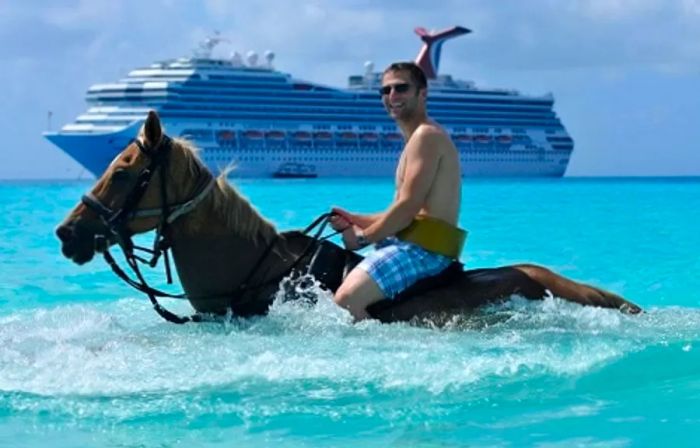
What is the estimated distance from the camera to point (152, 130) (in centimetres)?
586

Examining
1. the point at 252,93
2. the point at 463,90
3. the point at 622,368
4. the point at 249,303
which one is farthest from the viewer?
the point at 463,90

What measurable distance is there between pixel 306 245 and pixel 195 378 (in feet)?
4.34

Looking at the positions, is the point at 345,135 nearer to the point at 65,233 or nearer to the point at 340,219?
the point at 340,219

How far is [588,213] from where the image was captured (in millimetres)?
38844

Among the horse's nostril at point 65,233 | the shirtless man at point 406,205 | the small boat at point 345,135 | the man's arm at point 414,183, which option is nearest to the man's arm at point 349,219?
the shirtless man at point 406,205

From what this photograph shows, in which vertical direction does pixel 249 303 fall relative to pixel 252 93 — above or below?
below

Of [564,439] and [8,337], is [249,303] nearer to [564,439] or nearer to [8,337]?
[8,337]

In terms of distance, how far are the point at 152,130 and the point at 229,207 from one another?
A: 591mm

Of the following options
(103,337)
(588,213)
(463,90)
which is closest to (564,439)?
(103,337)

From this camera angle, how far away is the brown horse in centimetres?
586

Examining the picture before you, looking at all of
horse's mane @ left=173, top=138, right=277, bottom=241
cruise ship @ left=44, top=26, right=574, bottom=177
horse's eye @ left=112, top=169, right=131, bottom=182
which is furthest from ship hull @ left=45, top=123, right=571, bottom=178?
horse's eye @ left=112, top=169, right=131, bottom=182

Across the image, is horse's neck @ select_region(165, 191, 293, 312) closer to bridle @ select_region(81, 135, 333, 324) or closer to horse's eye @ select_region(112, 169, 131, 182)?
bridle @ select_region(81, 135, 333, 324)

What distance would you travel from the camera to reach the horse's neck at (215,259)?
20.0 feet

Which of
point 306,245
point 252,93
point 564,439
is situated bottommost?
point 564,439
